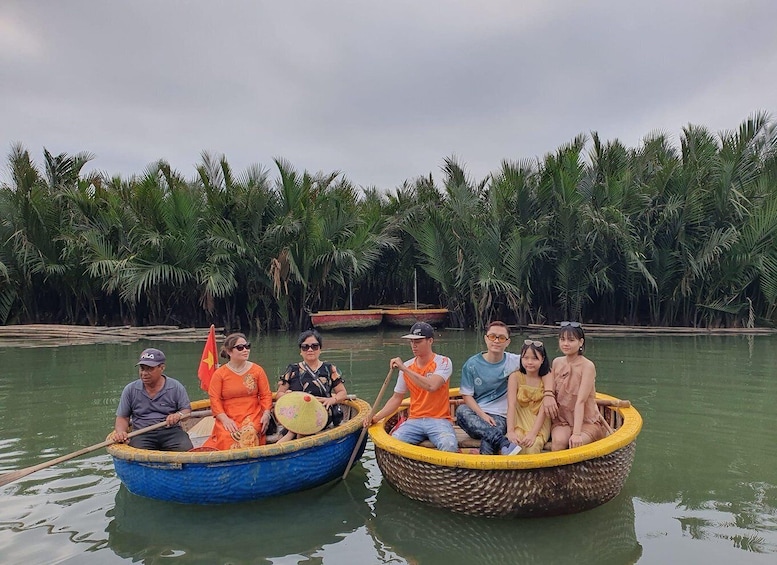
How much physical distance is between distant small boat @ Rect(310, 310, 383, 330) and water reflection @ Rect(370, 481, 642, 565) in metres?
11.9

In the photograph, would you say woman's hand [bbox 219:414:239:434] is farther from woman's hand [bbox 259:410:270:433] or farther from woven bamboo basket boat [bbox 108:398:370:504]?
woven bamboo basket boat [bbox 108:398:370:504]

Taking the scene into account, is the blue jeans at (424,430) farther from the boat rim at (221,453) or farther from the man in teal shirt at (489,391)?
the boat rim at (221,453)

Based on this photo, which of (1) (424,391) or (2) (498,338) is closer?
(2) (498,338)

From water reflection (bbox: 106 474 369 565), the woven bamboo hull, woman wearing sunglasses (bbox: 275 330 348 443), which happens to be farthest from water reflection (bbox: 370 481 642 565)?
the woven bamboo hull

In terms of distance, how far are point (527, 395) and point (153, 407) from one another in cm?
279

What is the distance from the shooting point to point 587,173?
15.2m

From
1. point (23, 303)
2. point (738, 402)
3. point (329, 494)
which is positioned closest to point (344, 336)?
point (23, 303)

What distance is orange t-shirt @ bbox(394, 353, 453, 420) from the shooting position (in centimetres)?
453

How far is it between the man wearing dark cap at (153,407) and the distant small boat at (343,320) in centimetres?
1125

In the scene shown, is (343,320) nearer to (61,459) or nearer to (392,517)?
Answer: (61,459)

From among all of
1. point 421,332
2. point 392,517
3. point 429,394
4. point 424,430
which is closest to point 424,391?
point 429,394

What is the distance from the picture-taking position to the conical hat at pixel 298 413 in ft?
15.1

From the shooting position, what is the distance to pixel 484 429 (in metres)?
4.42

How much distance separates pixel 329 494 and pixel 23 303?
1517 cm
